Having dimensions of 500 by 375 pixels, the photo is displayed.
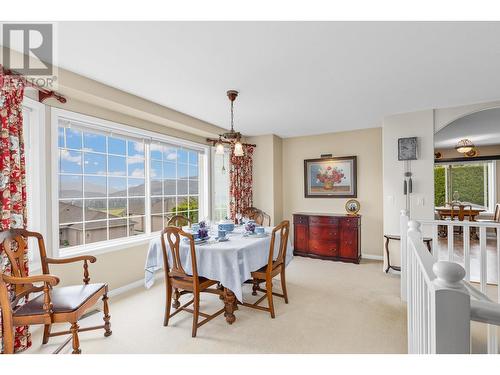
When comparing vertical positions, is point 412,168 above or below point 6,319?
above

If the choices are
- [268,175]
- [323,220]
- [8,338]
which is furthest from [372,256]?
[8,338]

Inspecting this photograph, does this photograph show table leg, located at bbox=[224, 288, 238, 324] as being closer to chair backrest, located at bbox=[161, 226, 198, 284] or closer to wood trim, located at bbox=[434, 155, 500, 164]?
chair backrest, located at bbox=[161, 226, 198, 284]

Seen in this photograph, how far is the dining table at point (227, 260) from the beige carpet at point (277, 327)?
301mm

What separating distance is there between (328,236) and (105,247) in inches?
138

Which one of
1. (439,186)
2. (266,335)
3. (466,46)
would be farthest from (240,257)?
(439,186)

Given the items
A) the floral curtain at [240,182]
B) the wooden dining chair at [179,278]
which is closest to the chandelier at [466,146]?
the floral curtain at [240,182]

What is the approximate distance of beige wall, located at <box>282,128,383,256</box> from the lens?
469 cm

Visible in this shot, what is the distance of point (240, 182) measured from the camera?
4961 mm

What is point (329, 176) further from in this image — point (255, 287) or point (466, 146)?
point (466, 146)

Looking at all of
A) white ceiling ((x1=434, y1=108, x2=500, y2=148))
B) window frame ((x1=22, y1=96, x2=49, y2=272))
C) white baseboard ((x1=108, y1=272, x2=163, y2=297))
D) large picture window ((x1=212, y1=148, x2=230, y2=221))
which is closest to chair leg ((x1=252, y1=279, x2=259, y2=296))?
white baseboard ((x1=108, y1=272, x2=163, y2=297))

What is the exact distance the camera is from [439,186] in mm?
7902

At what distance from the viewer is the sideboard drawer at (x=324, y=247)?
455 centimetres

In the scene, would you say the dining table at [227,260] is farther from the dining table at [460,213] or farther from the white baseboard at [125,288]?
the dining table at [460,213]
